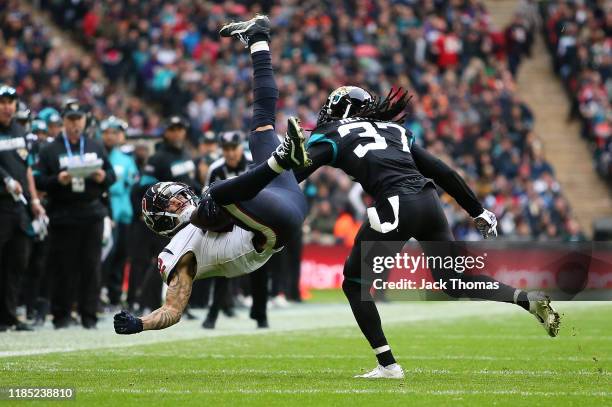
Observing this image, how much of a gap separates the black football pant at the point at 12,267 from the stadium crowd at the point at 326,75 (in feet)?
28.9

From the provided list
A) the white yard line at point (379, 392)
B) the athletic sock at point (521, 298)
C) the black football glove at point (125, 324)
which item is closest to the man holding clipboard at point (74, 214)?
the black football glove at point (125, 324)

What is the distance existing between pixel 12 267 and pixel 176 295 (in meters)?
4.82

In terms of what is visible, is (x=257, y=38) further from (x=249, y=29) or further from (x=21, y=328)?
(x=21, y=328)

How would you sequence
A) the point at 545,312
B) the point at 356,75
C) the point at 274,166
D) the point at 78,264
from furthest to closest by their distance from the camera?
the point at 356,75, the point at 78,264, the point at 545,312, the point at 274,166

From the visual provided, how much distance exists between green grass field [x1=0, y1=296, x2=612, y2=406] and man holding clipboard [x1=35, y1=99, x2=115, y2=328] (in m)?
0.45

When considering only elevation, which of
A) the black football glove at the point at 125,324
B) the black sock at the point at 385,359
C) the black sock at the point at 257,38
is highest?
the black sock at the point at 257,38

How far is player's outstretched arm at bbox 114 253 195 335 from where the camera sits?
8.06 metres

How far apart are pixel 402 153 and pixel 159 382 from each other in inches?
91.7

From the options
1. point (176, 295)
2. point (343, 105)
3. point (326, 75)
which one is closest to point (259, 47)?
point (343, 105)

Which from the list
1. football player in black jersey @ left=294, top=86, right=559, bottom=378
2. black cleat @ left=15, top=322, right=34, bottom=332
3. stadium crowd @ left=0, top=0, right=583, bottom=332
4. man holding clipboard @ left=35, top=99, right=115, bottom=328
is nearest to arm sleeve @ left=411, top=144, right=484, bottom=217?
football player in black jersey @ left=294, top=86, right=559, bottom=378

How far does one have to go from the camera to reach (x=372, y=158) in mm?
8539

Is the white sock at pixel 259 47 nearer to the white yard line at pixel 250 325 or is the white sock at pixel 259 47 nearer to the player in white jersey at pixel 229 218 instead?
the player in white jersey at pixel 229 218

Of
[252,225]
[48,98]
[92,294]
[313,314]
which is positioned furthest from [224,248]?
[48,98]

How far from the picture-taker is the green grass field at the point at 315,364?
23.9ft
